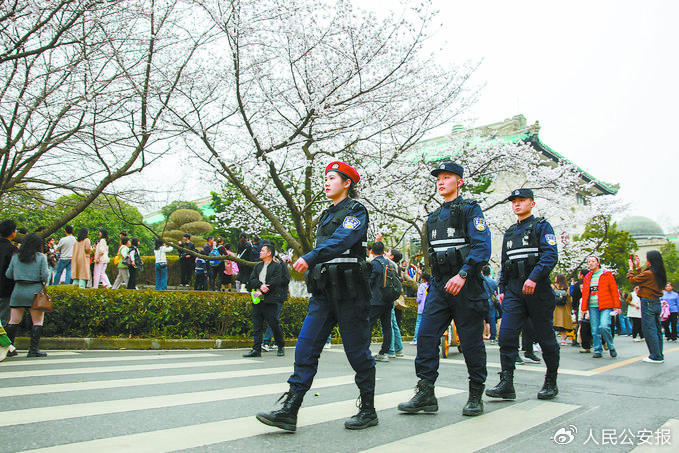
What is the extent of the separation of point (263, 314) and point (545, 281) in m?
4.73

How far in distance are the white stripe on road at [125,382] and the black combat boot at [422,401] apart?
254 centimetres

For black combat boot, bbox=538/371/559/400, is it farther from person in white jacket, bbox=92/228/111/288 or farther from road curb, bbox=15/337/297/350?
person in white jacket, bbox=92/228/111/288

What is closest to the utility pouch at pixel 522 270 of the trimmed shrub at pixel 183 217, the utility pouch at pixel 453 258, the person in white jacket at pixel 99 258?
the utility pouch at pixel 453 258

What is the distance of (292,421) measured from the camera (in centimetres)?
323

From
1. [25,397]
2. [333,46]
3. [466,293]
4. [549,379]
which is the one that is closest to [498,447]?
[466,293]

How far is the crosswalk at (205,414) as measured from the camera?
117 inches

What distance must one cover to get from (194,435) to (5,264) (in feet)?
18.3

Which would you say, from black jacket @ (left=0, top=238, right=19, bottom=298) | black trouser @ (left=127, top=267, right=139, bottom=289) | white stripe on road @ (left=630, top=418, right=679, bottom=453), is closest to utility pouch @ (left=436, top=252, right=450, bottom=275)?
white stripe on road @ (left=630, top=418, right=679, bottom=453)

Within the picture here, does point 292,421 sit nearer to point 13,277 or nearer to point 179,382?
point 179,382

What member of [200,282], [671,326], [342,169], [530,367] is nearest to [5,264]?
[342,169]

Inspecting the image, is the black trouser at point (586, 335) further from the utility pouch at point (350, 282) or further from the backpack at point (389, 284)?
the utility pouch at point (350, 282)

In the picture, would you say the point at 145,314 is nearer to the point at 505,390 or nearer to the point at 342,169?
the point at 342,169

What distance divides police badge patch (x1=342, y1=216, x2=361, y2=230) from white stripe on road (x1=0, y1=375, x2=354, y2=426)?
6.62ft

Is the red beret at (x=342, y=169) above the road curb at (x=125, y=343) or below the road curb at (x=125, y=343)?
above
